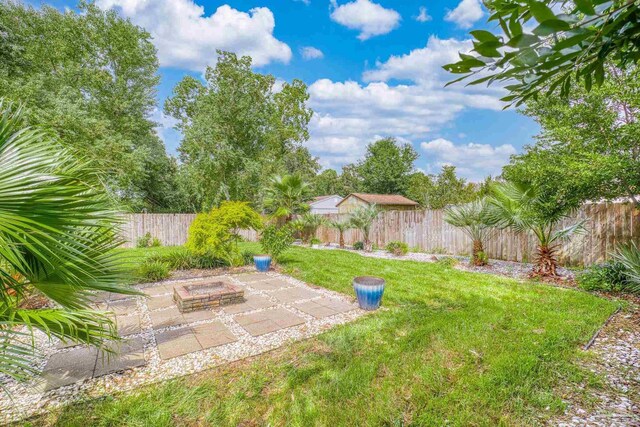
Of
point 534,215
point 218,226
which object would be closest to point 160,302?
point 218,226

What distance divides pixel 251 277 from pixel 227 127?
478 inches

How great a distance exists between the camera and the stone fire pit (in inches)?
186

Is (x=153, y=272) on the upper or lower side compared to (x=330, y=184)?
lower

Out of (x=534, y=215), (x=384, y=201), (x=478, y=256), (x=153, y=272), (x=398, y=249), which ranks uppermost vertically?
(x=384, y=201)

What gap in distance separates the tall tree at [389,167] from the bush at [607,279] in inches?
1107

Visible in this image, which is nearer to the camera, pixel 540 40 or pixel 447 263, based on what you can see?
pixel 540 40

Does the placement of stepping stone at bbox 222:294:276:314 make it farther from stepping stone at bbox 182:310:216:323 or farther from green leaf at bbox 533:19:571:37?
green leaf at bbox 533:19:571:37

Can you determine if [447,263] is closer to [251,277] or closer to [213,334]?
[251,277]

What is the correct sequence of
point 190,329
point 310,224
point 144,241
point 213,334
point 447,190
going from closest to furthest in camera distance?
point 213,334 < point 190,329 < point 144,241 < point 310,224 < point 447,190

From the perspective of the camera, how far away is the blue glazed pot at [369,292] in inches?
183

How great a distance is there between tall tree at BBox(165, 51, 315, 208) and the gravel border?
492 inches

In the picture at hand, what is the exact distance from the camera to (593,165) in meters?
5.00

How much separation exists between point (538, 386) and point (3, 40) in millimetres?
18080

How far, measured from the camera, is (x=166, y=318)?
4.45 meters
